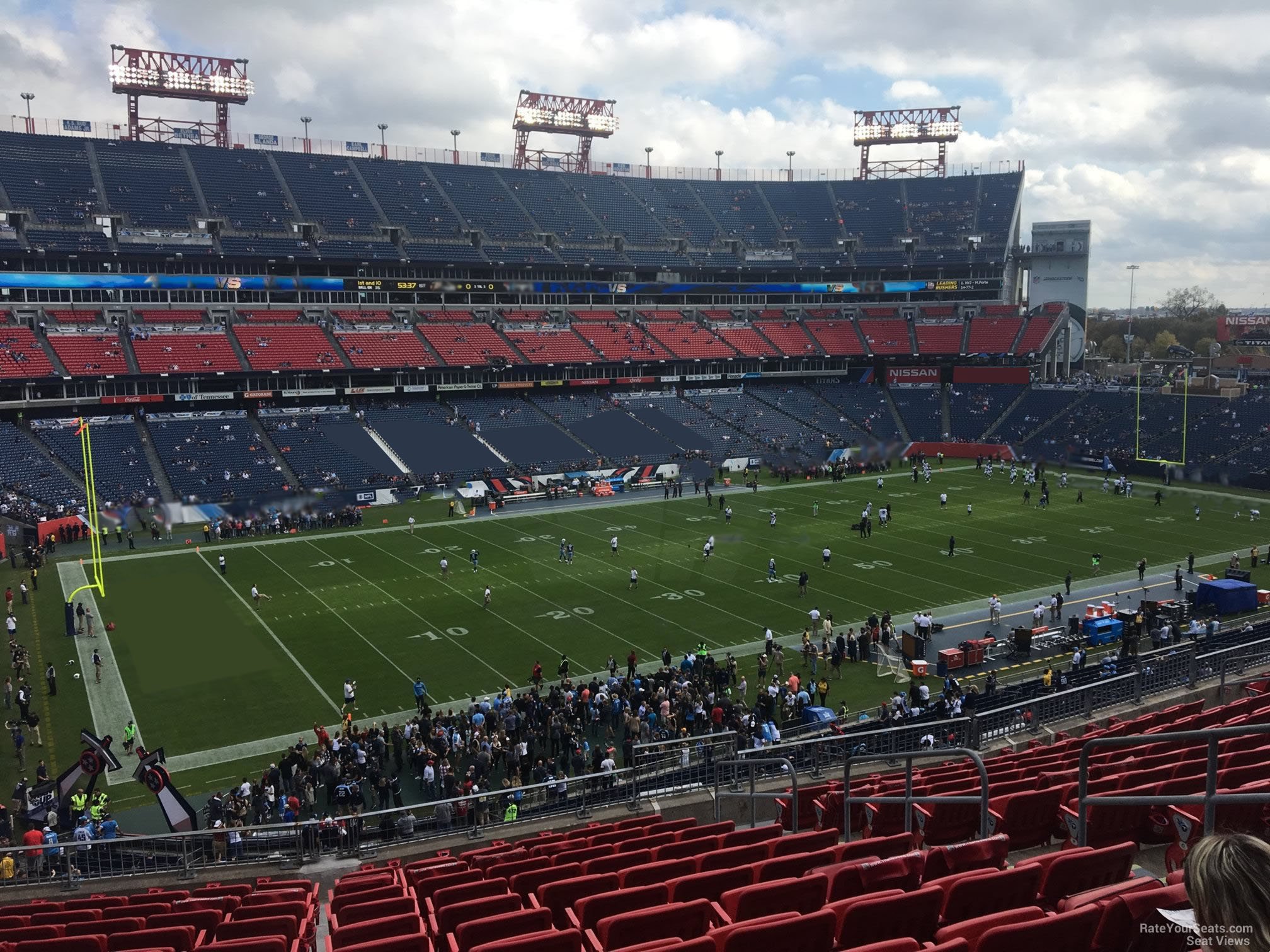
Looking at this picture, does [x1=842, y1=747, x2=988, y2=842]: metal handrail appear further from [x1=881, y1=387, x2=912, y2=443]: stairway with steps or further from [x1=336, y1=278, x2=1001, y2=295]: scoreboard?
[x1=336, y1=278, x2=1001, y2=295]: scoreboard

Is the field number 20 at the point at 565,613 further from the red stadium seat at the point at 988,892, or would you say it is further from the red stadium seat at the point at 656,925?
the red stadium seat at the point at 988,892

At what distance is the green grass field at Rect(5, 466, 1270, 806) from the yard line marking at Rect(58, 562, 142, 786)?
0.10 metres

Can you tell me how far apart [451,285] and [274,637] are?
46400 millimetres

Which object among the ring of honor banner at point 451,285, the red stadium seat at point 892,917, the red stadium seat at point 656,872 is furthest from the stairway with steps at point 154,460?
the red stadium seat at point 892,917

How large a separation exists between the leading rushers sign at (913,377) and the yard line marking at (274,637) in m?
56.2

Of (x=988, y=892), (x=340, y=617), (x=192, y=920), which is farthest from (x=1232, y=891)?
(x=340, y=617)

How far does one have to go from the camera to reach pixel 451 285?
71375 millimetres

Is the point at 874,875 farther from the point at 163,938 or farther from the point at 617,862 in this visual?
the point at 163,938

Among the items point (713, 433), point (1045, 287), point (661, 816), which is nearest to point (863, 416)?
point (713, 433)

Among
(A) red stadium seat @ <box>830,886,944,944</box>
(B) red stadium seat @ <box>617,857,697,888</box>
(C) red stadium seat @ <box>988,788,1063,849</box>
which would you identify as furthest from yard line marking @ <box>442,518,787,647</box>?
(A) red stadium seat @ <box>830,886,944,944</box>

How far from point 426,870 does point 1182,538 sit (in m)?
40.5

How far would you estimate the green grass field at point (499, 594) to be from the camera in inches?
959

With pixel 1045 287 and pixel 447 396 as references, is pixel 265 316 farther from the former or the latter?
pixel 1045 287

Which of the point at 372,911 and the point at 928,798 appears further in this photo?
the point at 928,798
